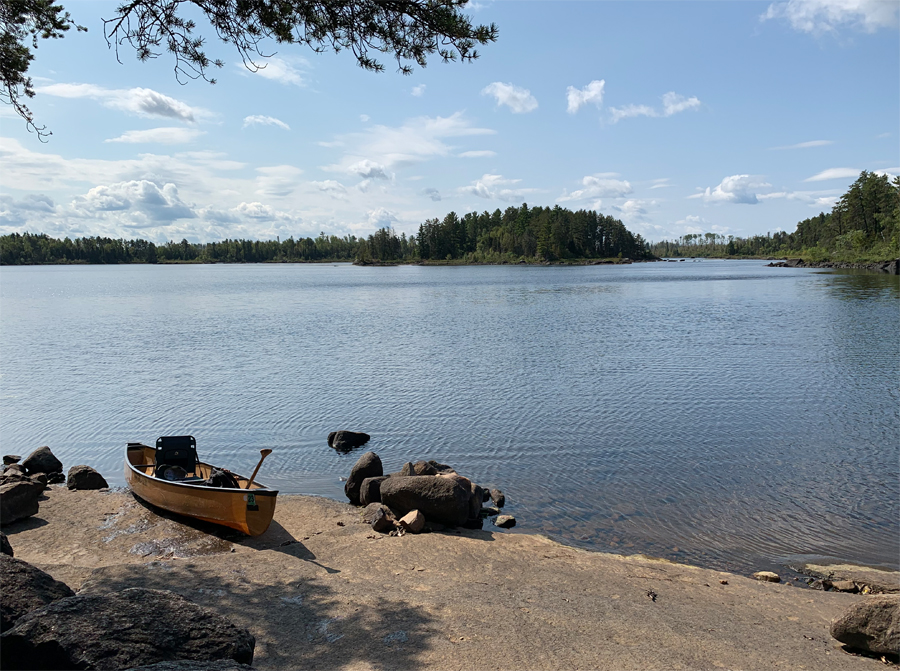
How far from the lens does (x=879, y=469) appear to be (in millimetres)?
14453

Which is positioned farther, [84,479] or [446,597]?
[84,479]

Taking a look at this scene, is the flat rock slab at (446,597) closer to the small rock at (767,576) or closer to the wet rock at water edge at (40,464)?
the small rock at (767,576)

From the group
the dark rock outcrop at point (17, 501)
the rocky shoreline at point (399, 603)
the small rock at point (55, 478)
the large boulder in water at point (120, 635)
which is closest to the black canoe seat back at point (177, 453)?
the rocky shoreline at point (399, 603)

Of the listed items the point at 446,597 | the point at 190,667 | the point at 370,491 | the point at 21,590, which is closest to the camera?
the point at 190,667

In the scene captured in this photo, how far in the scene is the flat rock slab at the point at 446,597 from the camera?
6.80 m

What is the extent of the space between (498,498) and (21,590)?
892cm

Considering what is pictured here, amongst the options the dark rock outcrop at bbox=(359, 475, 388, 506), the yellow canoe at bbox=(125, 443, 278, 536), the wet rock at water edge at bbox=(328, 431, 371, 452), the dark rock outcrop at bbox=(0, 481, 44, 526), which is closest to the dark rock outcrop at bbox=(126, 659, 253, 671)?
the yellow canoe at bbox=(125, 443, 278, 536)

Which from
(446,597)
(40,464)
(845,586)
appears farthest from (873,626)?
(40,464)

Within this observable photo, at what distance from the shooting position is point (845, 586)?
9.45m

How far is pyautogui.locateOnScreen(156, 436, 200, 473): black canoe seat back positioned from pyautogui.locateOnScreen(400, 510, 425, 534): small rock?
17.5ft

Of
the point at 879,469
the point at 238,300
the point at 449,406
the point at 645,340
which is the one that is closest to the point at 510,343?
the point at 645,340

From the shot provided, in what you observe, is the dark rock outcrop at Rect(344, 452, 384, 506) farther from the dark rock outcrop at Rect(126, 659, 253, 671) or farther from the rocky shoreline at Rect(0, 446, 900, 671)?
the dark rock outcrop at Rect(126, 659, 253, 671)

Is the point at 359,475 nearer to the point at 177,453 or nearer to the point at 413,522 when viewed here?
the point at 413,522

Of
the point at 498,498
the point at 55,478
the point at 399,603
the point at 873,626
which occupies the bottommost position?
the point at 55,478
